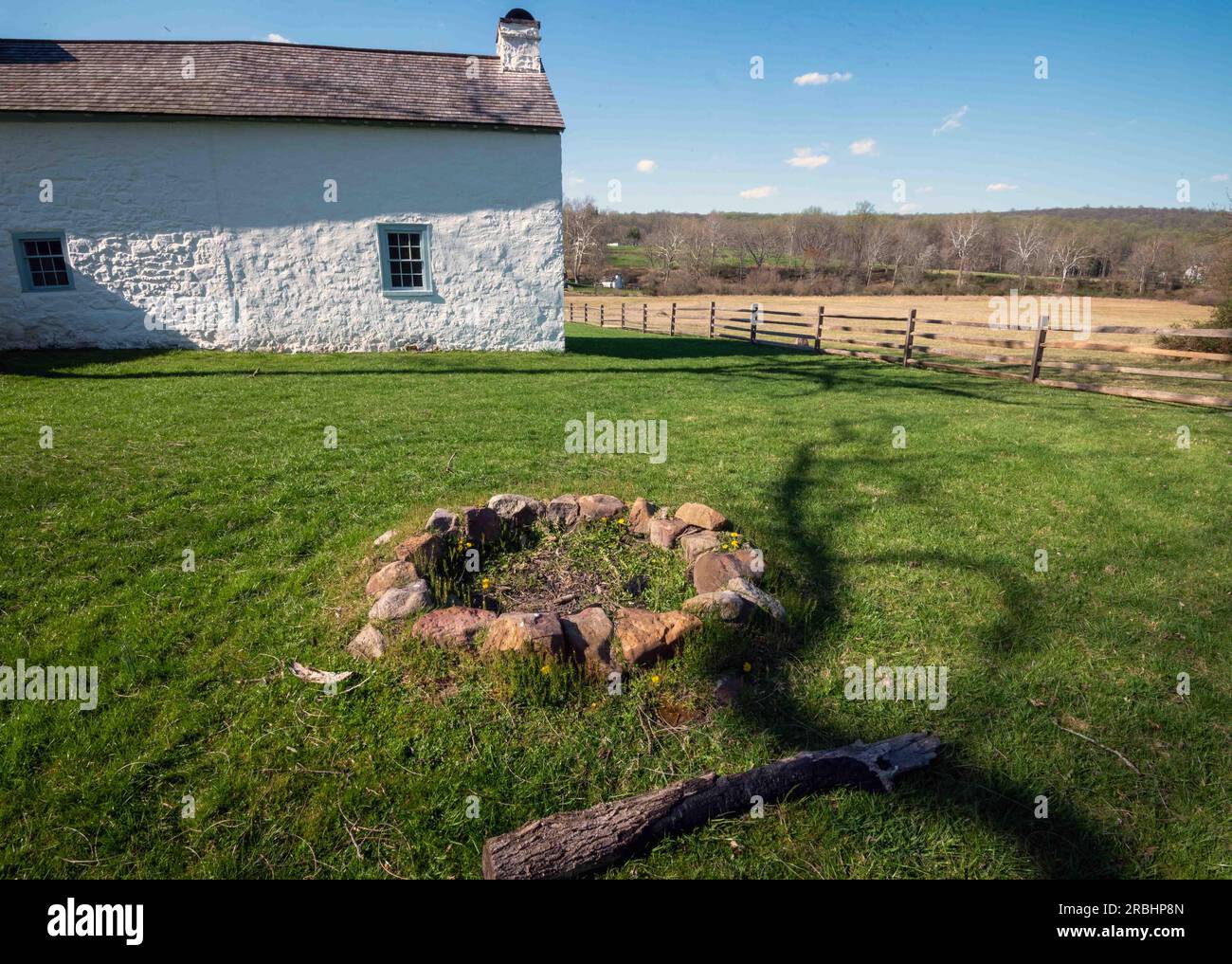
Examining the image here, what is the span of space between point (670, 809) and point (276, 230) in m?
15.5

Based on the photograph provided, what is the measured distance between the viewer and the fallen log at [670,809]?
2.43 metres

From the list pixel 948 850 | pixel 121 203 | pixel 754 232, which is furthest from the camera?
pixel 754 232

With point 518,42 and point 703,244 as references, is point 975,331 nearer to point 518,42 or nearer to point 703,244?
point 518,42

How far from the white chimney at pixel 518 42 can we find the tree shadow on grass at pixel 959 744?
1568cm

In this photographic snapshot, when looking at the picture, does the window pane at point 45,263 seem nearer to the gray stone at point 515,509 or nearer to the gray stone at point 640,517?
the gray stone at point 515,509

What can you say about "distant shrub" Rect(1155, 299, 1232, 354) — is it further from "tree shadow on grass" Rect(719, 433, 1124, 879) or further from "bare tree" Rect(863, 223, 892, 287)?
"bare tree" Rect(863, 223, 892, 287)

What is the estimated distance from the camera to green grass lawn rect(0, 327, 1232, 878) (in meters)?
2.63

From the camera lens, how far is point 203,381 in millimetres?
10812

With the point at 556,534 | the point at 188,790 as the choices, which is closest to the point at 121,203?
the point at 556,534

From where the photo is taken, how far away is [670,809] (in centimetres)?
266

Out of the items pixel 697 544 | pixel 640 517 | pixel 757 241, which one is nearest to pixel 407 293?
pixel 640 517

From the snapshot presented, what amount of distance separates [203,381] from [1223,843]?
13058mm

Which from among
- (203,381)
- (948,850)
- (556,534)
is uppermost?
(203,381)
